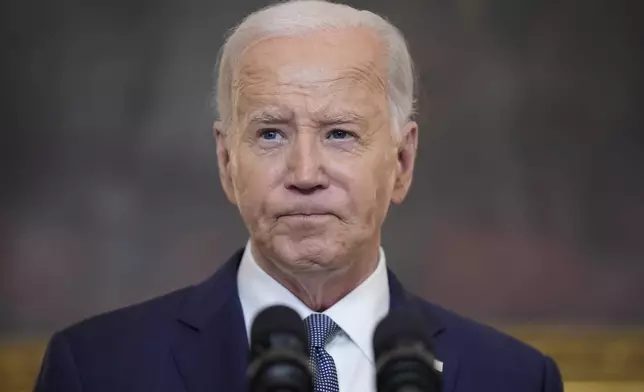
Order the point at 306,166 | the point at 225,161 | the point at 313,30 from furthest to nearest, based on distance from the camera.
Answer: the point at 225,161 → the point at 313,30 → the point at 306,166

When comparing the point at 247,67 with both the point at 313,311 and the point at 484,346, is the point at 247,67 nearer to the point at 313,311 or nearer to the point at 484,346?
the point at 313,311

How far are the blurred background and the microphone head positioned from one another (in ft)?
5.39

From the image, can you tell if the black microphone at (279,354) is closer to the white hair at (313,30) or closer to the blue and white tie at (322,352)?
the blue and white tie at (322,352)

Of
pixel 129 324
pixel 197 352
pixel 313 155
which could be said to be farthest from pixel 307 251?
pixel 129 324

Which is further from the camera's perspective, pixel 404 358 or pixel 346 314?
pixel 346 314

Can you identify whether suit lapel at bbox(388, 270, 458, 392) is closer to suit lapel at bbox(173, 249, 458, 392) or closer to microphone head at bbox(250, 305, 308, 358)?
suit lapel at bbox(173, 249, 458, 392)

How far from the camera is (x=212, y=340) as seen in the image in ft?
5.74

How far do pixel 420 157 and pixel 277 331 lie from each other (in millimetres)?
1786

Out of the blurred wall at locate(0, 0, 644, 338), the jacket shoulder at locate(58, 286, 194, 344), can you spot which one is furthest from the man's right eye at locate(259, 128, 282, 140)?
the blurred wall at locate(0, 0, 644, 338)

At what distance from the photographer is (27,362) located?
112 inches

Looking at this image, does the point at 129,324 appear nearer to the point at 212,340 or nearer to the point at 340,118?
the point at 212,340

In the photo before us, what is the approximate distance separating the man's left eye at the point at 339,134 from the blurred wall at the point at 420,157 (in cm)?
129

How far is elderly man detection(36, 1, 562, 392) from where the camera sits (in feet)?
5.49

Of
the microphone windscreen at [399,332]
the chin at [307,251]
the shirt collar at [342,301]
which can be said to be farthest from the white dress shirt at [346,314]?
the microphone windscreen at [399,332]
